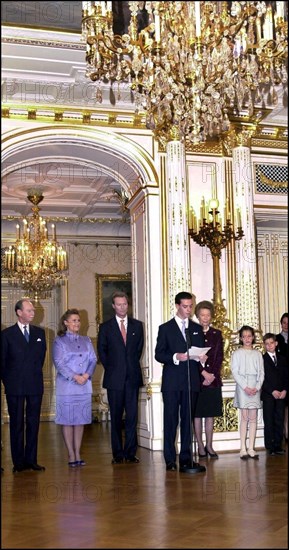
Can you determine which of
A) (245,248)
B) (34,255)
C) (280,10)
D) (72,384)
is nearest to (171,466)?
(72,384)

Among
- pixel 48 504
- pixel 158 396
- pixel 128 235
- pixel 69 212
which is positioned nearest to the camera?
pixel 48 504

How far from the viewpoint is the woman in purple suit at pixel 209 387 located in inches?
235

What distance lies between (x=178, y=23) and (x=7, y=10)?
181 cm

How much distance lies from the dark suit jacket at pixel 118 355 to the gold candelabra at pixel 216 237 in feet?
3.94

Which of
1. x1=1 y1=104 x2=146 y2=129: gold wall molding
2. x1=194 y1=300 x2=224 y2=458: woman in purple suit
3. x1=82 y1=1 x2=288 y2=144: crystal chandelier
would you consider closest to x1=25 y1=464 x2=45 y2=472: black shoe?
x1=194 y1=300 x2=224 y2=458: woman in purple suit

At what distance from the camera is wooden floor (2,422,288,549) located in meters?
3.03

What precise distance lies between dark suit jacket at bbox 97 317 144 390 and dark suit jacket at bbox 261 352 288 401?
3.70ft

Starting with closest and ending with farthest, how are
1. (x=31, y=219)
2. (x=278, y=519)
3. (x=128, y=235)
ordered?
(x=278, y=519), (x=31, y=219), (x=128, y=235)

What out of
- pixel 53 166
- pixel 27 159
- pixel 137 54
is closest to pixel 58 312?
pixel 53 166

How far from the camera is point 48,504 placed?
395 centimetres

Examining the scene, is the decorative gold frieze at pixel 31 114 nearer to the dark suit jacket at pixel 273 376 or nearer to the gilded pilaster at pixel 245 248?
the gilded pilaster at pixel 245 248

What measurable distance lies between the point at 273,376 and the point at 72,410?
5.70 ft

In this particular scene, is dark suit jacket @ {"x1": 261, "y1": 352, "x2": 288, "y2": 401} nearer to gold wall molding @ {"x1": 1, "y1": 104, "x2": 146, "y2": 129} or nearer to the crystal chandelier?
the crystal chandelier

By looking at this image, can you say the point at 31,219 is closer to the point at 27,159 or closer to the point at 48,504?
the point at 27,159
